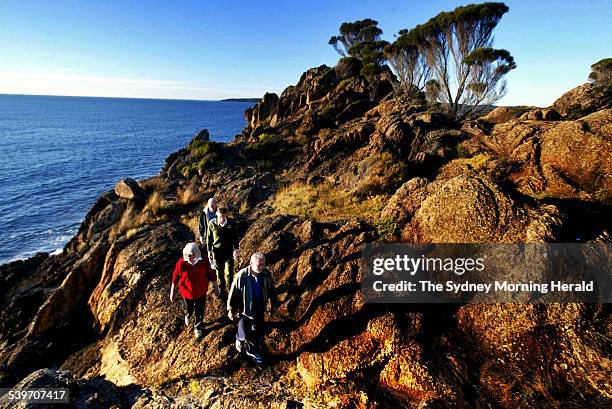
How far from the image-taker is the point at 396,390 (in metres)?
5.16

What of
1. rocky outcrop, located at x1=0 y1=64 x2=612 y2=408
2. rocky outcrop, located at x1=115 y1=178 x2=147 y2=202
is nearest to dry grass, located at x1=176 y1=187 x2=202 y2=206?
rocky outcrop, located at x1=115 y1=178 x2=147 y2=202

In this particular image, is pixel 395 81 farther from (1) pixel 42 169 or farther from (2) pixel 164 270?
(1) pixel 42 169

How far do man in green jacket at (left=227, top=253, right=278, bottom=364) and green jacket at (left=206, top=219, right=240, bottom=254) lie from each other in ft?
5.80

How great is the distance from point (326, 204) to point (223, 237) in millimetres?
6017

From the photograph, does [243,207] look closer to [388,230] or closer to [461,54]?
[388,230]

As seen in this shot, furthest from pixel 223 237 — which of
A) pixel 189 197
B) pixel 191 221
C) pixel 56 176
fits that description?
pixel 56 176

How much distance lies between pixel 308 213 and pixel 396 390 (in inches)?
302

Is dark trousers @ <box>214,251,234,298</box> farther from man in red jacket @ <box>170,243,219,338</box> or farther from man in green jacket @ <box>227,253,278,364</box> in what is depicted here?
man in green jacket @ <box>227,253,278,364</box>

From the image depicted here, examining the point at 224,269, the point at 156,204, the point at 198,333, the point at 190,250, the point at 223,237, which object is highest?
the point at 190,250

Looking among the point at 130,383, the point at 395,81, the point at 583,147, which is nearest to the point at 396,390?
the point at 130,383

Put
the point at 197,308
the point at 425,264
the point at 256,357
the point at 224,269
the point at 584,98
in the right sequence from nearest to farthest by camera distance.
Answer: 1. the point at 256,357
2. the point at 197,308
3. the point at 425,264
4. the point at 224,269
5. the point at 584,98

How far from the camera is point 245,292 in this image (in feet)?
19.0

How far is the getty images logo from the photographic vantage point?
6.55m

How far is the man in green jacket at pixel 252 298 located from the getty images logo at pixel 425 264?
254 cm
